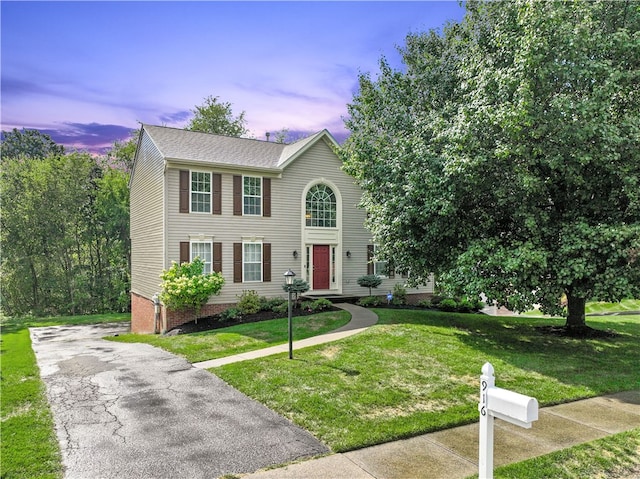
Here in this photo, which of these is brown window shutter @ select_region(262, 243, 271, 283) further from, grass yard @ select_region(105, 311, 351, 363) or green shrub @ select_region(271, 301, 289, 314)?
grass yard @ select_region(105, 311, 351, 363)

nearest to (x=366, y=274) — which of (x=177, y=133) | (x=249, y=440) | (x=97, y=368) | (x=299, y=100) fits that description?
(x=299, y=100)

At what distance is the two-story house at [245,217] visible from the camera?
623 inches

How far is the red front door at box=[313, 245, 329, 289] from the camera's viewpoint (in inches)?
729

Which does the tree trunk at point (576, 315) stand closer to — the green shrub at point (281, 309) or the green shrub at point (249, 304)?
the green shrub at point (281, 309)

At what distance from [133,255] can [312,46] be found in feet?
53.6

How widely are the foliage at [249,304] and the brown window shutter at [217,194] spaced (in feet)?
11.7

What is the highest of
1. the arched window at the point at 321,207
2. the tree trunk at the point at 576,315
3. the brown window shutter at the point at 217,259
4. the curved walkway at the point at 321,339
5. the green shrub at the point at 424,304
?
the arched window at the point at 321,207

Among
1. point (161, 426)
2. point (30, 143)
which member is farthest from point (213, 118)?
point (161, 426)

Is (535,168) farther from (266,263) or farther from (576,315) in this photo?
(266,263)

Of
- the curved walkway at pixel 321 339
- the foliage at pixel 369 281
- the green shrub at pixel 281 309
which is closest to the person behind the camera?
the curved walkway at pixel 321 339

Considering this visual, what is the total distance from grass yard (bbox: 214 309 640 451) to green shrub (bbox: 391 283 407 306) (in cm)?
665

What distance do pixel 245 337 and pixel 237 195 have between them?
694 cm

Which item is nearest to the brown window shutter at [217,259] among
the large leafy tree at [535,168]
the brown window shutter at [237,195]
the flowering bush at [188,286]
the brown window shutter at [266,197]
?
the flowering bush at [188,286]

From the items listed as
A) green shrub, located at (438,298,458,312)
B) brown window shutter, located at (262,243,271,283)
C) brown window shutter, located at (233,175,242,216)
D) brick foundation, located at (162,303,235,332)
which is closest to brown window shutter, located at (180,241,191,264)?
brick foundation, located at (162,303,235,332)
